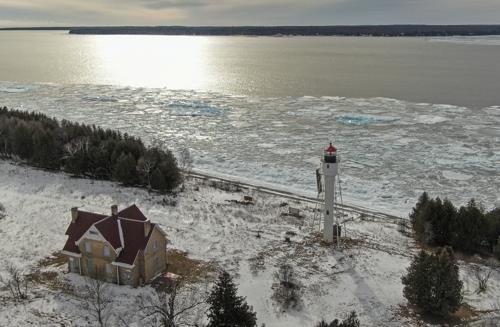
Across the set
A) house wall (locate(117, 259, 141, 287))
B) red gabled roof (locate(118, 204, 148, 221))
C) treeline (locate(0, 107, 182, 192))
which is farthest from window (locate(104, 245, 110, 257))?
treeline (locate(0, 107, 182, 192))

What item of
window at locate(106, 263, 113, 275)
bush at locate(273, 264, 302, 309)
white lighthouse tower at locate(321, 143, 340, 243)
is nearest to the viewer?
bush at locate(273, 264, 302, 309)

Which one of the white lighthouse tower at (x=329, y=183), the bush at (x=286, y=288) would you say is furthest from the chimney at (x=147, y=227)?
the white lighthouse tower at (x=329, y=183)

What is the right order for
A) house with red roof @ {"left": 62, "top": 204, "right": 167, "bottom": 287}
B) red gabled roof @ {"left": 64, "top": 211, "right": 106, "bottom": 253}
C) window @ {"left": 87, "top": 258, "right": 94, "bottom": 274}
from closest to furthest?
house with red roof @ {"left": 62, "top": 204, "right": 167, "bottom": 287}
window @ {"left": 87, "top": 258, "right": 94, "bottom": 274}
red gabled roof @ {"left": 64, "top": 211, "right": 106, "bottom": 253}

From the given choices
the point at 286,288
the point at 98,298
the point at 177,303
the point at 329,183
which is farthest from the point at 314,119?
the point at 98,298

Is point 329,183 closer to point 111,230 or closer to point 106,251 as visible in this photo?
point 111,230

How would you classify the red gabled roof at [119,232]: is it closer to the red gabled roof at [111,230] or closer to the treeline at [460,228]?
the red gabled roof at [111,230]

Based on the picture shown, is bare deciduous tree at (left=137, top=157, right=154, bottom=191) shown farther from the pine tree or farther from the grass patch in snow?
the pine tree

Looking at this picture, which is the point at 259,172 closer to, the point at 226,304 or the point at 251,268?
the point at 251,268
